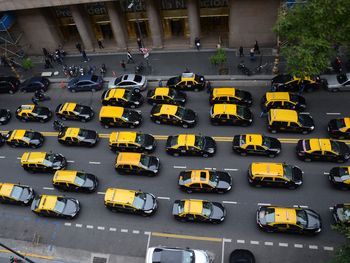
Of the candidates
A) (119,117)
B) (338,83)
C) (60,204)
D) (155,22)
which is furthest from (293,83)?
(60,204)

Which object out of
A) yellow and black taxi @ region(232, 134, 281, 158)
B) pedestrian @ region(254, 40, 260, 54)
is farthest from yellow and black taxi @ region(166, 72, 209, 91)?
yellow and black taxi @ region(232, 134, 281, 158)

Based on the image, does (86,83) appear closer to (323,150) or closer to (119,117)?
(119,117)

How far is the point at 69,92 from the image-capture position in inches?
1622

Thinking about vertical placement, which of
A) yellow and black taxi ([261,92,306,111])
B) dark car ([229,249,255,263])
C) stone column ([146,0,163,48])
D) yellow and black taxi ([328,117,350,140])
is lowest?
dark car ([229,249,255,263])

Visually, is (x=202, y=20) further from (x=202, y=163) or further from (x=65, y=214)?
(x=65, y=214)

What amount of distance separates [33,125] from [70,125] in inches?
158

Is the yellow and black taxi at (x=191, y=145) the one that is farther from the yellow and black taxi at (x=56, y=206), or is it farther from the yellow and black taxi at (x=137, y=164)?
the yellow and black taxi at (x=56, y=206)

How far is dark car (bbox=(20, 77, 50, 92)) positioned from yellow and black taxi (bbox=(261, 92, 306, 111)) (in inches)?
937

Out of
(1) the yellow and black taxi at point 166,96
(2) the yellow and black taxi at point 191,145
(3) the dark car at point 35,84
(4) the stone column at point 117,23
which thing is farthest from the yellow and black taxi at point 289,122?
(3) the dark car at point 35,84

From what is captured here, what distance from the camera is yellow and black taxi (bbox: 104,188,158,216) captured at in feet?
92.7

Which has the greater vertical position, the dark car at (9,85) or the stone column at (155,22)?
the stone column at (155,22)

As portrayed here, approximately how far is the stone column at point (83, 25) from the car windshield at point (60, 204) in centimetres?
2217

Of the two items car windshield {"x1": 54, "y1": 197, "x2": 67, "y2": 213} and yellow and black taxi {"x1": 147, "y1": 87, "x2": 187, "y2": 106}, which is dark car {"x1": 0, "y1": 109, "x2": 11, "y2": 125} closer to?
car windshield {"x1": 54, "y1": 197, "x2": 67, "y2": 213}

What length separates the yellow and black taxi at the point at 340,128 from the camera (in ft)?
101
